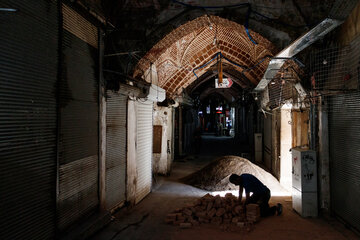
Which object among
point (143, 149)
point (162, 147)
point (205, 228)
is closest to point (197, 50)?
point (162, 147)

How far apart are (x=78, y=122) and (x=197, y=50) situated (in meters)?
6.52

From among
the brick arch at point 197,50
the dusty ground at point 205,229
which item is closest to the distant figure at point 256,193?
the dusty ground at point 205,229

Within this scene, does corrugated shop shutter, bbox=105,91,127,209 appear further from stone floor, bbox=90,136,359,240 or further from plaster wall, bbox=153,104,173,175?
plaster wall, bbox=153,104,173,175

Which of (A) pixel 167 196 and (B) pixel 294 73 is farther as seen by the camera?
(A) pixel 167 196

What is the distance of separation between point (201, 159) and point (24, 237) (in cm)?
1326

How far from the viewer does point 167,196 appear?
8.27 meters

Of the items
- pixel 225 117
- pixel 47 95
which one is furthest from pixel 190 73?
pixel 225 117

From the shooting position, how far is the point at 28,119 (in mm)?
3502

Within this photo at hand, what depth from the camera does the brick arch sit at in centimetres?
725


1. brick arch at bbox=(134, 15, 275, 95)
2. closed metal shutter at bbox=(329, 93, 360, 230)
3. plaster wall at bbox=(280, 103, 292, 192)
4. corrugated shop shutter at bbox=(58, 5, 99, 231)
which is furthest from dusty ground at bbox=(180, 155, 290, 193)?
corrugated shop shutter at bbox=(58, 5, 99, 231)

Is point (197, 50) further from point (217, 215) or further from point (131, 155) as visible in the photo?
point (217, 215)

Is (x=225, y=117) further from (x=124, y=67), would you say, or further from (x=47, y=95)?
(x=47, y=95)

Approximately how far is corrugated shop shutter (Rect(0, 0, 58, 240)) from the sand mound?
624 cm

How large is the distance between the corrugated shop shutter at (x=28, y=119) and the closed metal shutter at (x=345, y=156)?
5643 millimetres
